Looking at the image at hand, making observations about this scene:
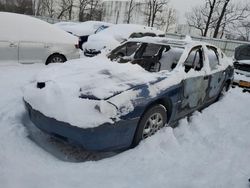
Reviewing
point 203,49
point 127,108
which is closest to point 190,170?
point 127,108

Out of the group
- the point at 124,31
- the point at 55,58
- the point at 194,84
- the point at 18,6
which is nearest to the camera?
the point at 194,84

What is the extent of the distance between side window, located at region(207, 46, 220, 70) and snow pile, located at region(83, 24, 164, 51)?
225 inches

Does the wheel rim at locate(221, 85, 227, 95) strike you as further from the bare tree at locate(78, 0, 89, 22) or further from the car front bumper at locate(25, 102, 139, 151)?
the bare tree at locate(78, 0, 89, 22)

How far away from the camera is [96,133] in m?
3.31

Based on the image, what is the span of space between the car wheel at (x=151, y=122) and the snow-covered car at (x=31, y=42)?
5.20m

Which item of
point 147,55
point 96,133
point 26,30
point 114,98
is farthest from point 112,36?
point 96,133

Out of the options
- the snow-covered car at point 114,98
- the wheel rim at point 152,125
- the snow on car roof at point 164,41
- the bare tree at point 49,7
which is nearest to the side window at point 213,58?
the snow-covered car at point 114,98

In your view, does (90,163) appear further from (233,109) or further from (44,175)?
(233,109)

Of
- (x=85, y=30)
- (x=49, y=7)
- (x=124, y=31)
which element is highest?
(x=124, y=31)

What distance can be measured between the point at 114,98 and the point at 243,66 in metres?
5.26

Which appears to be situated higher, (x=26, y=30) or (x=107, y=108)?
(x=26, y=30)

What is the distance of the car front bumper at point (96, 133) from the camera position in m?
3.31

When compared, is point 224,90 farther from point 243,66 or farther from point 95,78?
point 95,78

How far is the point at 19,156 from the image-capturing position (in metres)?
3.47
